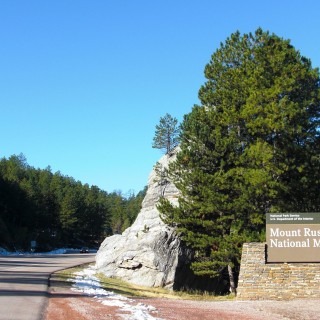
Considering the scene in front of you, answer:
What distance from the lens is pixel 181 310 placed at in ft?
42.0

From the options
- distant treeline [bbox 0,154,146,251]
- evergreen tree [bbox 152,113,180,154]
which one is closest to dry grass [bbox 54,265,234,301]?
evergreen tree [bbox 152,113,180,154]

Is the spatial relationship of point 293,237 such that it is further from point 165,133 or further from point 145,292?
point 165,133

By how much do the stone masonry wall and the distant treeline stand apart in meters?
61.3

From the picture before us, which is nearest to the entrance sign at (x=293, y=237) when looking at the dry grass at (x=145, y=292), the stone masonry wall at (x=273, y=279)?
the stone masonry wall at (x=273, y=279)

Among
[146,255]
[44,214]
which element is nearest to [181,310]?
[146,255]

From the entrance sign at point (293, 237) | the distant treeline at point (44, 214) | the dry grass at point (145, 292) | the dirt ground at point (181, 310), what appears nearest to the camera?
the dirt ground at point (181, 310)

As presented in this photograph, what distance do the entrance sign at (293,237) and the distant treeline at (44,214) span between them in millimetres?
61615

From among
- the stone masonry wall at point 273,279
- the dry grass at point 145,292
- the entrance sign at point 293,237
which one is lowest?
the dry grass at point 145,292

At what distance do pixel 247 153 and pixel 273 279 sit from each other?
7679 mm

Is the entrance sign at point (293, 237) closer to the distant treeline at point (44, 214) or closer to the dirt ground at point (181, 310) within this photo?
the dirt ground at point (181, 310)

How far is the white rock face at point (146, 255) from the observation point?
25531 mm

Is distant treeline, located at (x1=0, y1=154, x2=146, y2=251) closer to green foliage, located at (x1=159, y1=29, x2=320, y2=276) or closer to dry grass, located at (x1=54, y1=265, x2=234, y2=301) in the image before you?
dry grass, located at (x1=54, y1=265, x2=234, y2=301)

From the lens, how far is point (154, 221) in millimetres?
29406

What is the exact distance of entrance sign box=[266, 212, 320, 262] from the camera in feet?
59.0
